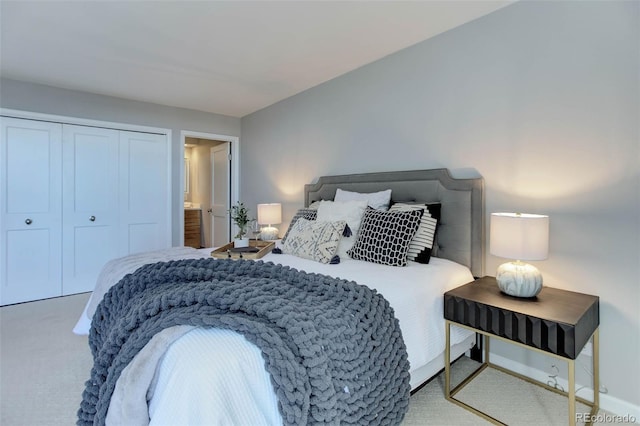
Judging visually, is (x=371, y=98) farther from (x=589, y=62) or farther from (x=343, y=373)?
(x=343, y=373)

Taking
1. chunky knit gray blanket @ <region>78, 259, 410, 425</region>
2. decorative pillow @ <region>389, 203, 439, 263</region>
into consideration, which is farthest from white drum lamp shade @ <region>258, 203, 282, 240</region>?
chunky knit gray blanket @ <region>78, 259, 410, 425</region>

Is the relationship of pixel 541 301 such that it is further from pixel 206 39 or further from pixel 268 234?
pixel 206 39

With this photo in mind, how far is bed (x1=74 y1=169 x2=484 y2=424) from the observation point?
0.91m

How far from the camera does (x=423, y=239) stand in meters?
2.16

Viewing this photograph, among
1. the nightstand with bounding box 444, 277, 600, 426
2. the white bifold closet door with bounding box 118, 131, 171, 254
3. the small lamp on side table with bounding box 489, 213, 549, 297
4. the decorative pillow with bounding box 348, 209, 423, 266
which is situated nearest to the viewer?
the nightstand with bounding box 444, 277, 600, 426

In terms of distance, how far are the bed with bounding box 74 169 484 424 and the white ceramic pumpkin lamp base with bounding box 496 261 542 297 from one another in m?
0.30

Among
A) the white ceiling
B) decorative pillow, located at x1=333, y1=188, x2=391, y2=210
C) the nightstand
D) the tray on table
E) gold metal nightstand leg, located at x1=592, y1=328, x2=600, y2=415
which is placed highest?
the white ceiling

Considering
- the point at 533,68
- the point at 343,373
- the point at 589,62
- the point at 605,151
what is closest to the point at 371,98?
the point at 533,68

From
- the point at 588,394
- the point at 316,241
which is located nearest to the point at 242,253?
the point at 316,241

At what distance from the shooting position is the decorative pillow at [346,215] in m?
2.35

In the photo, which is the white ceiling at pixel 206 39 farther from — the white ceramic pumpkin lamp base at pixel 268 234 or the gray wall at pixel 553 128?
the white ceramic pumpkin lamp base at pixel 268 234

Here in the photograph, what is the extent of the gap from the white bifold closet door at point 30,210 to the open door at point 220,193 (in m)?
2.01

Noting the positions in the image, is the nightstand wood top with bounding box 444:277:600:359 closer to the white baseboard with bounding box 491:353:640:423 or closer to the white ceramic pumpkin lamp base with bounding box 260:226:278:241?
the white baseboard with bounding box 491:353:640:423

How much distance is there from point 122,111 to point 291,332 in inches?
158
